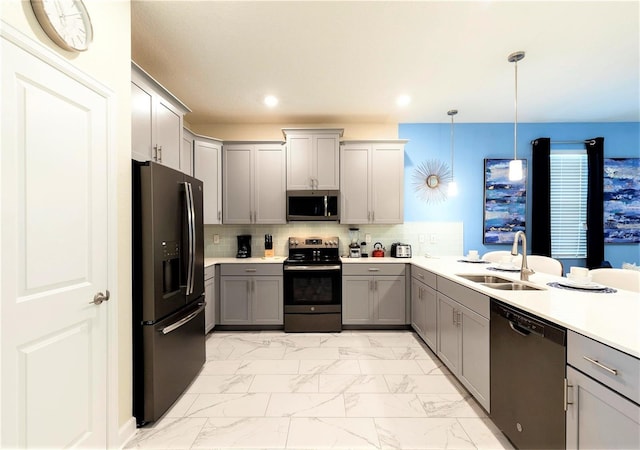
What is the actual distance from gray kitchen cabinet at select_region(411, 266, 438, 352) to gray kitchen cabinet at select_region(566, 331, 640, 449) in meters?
1.49

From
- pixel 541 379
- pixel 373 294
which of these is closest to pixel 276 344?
pixel 373 294

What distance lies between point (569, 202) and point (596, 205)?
1.02 feet

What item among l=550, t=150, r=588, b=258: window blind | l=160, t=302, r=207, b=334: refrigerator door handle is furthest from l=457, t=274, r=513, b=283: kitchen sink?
l=160, t=302, r=207, b=334: refrigerator door handle

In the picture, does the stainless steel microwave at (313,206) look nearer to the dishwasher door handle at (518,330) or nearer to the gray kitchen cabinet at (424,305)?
the gray kitchen cabinet at (424,305)

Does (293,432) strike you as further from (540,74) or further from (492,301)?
(540,74)

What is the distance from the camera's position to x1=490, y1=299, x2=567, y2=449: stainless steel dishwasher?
1274 millimetres

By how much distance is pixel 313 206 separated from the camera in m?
3.69

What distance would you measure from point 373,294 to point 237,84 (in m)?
2.91

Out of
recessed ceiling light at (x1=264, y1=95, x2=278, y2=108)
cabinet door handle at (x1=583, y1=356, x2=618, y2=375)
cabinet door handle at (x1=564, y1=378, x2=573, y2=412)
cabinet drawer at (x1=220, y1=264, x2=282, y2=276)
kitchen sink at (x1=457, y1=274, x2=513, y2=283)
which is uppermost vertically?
recessed ceiling light at (x1=264, y1=95, x2=278, y2=108)

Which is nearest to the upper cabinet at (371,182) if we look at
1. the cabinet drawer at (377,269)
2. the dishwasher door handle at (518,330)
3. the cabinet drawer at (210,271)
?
the cabinet drawer at (377,269)

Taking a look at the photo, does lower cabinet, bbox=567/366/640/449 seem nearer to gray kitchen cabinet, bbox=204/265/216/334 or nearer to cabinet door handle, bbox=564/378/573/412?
cabinet door handle, bbox=564/378/573/412

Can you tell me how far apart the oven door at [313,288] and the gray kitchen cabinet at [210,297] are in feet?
2.94

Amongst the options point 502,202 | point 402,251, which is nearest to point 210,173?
point 402,251

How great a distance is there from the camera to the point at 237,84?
2.85 metres
